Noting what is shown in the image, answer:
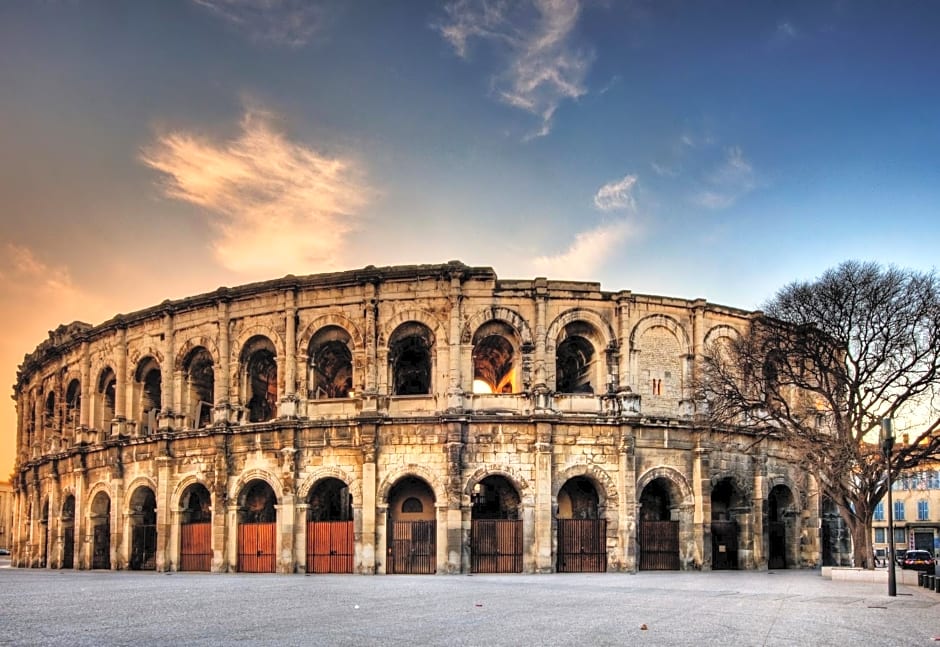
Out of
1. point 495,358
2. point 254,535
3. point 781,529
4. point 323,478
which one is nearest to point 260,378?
point 323,478

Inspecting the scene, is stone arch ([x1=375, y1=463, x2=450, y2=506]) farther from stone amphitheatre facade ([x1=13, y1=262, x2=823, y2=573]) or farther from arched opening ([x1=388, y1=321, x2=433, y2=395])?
arched opening ([x1=388, y1=321, x2=433, y2=395])

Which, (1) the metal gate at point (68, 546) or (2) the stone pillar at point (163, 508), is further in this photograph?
(1) the metal gate at point (68, 546)

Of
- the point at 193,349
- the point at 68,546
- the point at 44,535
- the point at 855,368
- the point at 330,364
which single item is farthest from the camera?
the point at 44,535

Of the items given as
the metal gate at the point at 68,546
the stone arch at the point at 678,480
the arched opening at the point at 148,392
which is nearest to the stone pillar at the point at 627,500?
the stone arch at the point at 678,480

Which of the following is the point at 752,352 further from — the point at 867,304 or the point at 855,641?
the point at 855,641

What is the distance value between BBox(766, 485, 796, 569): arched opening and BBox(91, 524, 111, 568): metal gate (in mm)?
27150

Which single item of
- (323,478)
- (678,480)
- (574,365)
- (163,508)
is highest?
(574,365)

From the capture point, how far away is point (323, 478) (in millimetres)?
31953

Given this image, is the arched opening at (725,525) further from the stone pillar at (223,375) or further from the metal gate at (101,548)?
the metal gate at (101,548)

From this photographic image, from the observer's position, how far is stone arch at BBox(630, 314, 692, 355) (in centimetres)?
3275

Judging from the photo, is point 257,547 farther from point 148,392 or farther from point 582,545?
point 582,545

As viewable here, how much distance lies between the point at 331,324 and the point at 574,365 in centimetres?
944

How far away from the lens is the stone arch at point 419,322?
31.9 metres

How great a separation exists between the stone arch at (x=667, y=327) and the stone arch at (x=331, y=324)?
9929 mm
